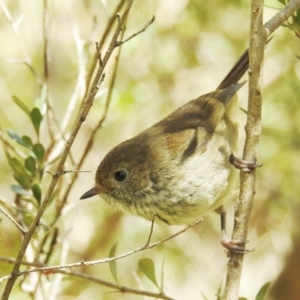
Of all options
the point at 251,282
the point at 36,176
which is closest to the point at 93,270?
the point at 251,282

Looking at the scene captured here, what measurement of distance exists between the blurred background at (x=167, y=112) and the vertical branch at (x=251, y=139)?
6.39 ft

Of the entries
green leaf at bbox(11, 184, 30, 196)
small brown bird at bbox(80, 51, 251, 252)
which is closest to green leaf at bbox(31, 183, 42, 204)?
green leaf at bbox(11, 184, 30, 196)

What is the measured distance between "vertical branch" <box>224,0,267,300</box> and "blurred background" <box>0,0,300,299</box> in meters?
1.95

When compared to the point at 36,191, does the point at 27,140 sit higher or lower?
higher

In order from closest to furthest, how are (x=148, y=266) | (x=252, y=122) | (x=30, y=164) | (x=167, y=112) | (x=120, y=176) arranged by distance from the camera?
1. (x=252, y=122)
2. (x=148, y=266)
3. (x=30, y=164)
4. (x=120, y=176)
5. (x=167, y=112)

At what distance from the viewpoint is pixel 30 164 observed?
3.03 metres

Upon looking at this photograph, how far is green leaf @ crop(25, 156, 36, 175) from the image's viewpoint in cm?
302

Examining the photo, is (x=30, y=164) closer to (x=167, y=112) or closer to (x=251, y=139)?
(x=251, y=139)

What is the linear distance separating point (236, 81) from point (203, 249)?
7.21 feet

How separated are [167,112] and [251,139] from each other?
2946mm

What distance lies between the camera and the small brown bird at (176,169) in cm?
326

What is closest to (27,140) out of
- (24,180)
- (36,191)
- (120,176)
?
(24,180)

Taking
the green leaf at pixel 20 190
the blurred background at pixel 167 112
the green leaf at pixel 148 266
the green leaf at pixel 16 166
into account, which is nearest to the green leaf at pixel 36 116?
the green leaf at pixel 16 166

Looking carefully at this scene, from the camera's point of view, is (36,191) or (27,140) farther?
(27,140)
